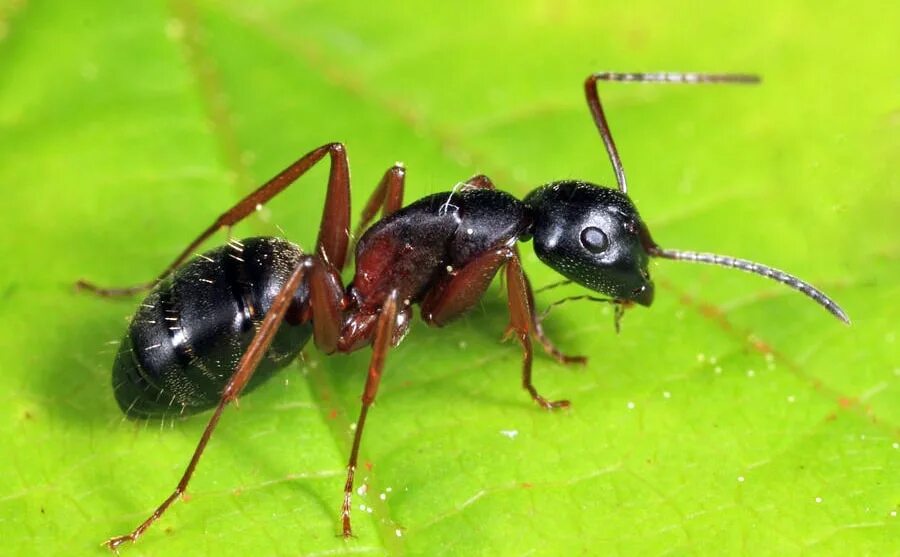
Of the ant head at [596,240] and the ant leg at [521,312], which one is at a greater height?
the ant head at [596,240]

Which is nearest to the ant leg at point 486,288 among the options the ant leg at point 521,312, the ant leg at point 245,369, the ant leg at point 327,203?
the ant leg at point 521,312

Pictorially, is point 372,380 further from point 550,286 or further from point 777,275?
point 777,275

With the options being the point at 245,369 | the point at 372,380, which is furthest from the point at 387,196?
the point at 245,369

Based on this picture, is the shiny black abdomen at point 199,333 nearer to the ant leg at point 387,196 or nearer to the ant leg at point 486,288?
the ant leg at point 486,288

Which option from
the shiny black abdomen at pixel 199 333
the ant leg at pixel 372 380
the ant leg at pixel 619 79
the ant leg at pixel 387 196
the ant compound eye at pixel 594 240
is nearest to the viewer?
the ant leg at pixel 372 380

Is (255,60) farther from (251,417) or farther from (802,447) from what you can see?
(802,447)

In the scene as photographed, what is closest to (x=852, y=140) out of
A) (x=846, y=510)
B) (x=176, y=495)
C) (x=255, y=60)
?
(x=846, y=510)

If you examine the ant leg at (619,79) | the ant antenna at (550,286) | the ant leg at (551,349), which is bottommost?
the ant leg at (551,349)
